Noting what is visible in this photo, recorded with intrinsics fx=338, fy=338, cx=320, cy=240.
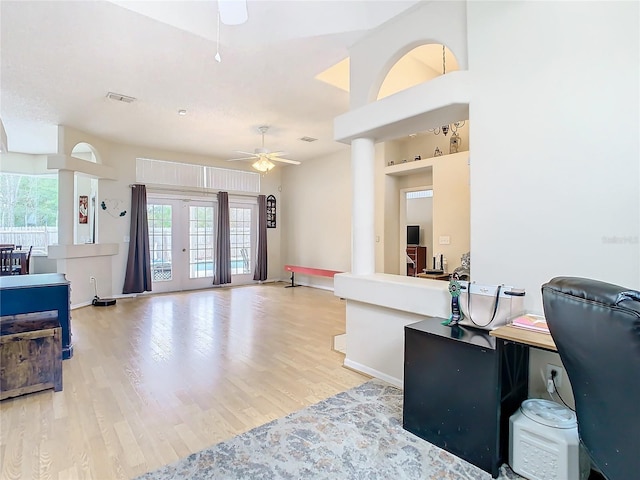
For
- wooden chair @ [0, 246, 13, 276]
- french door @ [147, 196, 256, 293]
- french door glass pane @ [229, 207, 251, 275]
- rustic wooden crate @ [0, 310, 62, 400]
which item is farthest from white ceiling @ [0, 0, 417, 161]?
french door glass pane @ [229, 207, 251, 275]

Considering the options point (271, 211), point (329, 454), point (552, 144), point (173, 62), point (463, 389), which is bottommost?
point (329, 454)

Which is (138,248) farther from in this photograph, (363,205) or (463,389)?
(463,389)

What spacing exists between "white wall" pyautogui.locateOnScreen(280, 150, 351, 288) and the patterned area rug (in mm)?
4964

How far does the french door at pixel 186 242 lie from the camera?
7.17 m

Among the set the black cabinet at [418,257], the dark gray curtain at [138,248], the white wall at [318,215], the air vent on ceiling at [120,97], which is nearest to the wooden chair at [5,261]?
the dark gray curtain at [138,248]

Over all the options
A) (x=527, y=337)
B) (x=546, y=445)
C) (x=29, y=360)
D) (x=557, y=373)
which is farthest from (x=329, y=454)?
(x=29, y=360)

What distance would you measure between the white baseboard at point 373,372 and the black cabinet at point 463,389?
0.63 metres

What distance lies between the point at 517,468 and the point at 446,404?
43 centimetres

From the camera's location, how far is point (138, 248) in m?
6.66

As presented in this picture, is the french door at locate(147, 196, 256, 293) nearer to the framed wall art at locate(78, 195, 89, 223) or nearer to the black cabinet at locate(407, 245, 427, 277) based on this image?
the framed wall art at locate(78, 195, 89, 223)

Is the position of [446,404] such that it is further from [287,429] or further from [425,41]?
[425,41]

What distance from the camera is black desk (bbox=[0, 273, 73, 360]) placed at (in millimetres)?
3178

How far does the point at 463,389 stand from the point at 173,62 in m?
3.86

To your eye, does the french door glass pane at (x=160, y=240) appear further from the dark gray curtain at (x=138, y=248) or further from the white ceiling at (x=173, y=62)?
the white ceiling at (x=173, y=62)
